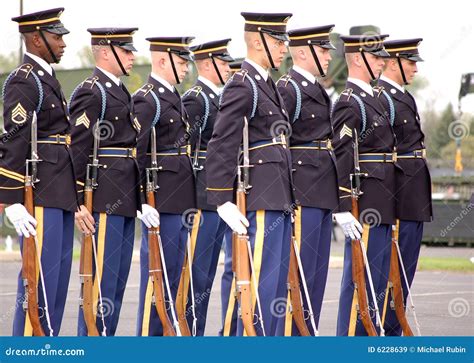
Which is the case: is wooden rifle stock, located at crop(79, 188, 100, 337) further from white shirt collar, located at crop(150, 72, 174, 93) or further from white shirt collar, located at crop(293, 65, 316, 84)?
white shirt collar, located at crop(293, 65, 316, 84)

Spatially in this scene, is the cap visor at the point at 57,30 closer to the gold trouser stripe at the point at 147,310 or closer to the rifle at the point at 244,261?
the rifle at the point at 244,261

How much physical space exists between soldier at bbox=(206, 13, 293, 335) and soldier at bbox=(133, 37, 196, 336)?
1.37m

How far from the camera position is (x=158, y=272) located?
9031mm

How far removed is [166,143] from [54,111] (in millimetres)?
1551

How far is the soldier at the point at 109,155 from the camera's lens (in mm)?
8641

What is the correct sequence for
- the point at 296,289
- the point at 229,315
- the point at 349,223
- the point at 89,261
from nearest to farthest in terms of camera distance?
the point at 296,289, the point at 89,261, the point at 349,223, the point at 229,315

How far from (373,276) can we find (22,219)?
2.85 meters

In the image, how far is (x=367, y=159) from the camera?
31.1ft

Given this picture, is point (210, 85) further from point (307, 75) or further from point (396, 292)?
point (396, 292)

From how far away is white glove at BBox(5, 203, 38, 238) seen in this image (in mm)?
7699

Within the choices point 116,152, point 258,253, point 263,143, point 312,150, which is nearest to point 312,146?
point 312,150

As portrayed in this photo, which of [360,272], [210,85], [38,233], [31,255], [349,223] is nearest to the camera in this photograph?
[31,255]

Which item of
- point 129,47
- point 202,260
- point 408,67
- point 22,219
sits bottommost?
point 202,260

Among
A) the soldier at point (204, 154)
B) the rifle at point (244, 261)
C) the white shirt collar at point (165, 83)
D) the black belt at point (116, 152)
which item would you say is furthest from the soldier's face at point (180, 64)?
the rifle at point (244, 261)
